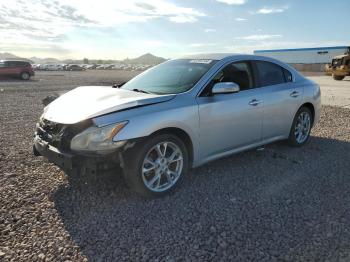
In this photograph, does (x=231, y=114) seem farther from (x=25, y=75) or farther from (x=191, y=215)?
(x=25, y=75)

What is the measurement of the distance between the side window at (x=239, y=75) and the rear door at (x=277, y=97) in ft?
0.70

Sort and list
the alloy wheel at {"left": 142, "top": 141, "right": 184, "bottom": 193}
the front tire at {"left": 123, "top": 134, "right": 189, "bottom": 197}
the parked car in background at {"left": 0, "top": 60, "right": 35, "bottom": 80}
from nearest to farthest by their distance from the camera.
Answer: the front tire at {"left": 123, "top": 134, "right": 189, "bottom": 197} < the alloy wheel at {"left": 142, "top": 141, "right": 184, "bottom": 193} < the parked car in background at {"left": 0, "top": 60, "right": 35, "bottom": 80}

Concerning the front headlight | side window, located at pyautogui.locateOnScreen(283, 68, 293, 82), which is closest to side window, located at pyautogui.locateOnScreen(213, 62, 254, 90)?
side window, located at pyautogui.locateOnScreen(283, 68, 293, 82)

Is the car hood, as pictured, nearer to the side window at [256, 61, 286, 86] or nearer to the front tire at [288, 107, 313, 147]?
the side window at [256, 61, 286, 86]

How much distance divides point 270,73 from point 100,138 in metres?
3.23

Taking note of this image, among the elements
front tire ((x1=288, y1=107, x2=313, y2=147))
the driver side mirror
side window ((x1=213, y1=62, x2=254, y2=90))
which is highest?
side window ((x1=213, y1=62, x2=254, y2=90))

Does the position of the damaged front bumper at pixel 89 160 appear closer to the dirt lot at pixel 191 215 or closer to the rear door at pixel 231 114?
the dirt lot at pixel 191 215

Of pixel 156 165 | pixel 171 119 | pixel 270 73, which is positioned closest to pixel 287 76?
pixel 270 73

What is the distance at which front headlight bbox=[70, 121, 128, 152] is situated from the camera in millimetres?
3652

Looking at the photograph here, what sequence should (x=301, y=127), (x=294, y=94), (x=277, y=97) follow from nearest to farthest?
(x=277, y=97)
(x=294, y=94)
(x=301, y=127)

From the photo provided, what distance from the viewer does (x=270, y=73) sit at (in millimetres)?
5684

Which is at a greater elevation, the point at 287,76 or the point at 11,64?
the point at 11,64

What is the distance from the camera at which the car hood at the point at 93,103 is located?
150 inches

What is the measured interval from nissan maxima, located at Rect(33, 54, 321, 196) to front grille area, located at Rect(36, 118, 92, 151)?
11 millimetres
